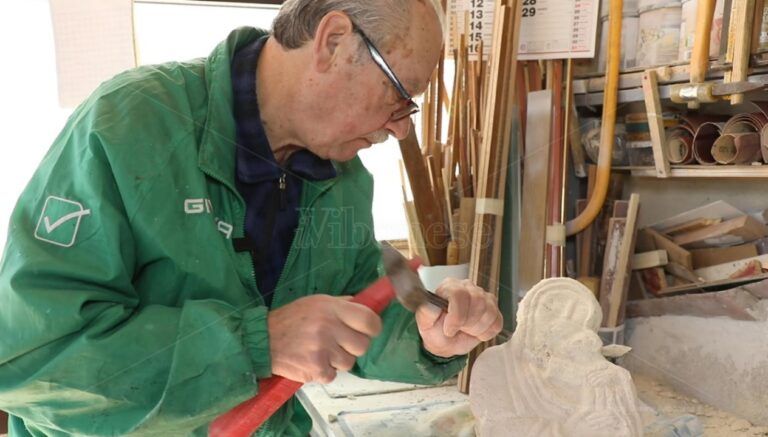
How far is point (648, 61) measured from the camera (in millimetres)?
1809

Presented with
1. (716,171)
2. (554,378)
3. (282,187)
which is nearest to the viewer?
(282,187)

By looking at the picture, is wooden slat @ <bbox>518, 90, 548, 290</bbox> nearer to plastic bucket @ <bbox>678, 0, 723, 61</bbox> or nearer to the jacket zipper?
plastic bucket @ <bbox>678, 0, 723, 61</bbox>

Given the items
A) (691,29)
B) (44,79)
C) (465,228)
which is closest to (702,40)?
(691,29)

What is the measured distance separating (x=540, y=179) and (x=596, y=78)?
0.37 m

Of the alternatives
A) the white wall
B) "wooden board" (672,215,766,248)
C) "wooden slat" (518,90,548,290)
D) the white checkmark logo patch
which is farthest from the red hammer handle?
"wooden board" (672,215,766,248)

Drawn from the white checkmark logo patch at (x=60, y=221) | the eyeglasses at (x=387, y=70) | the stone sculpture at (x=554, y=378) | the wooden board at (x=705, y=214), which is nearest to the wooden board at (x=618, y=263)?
the wooden board at (x=705, y=214)

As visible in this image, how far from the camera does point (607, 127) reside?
1897mm

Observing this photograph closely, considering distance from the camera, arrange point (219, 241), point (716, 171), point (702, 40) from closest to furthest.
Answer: point (219, 241)
point (702, 40)
point (716, 171)

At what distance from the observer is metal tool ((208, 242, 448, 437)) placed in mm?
822

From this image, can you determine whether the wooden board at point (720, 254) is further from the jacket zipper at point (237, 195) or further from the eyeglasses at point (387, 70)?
the jacket zipper at point (237, 195)

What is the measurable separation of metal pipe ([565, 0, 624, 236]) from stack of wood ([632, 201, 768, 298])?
19cm

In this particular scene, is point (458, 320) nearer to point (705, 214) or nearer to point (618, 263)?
point (618, 263)

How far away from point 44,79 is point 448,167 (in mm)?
1247

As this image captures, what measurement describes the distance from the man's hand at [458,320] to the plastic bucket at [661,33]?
1.14 m
